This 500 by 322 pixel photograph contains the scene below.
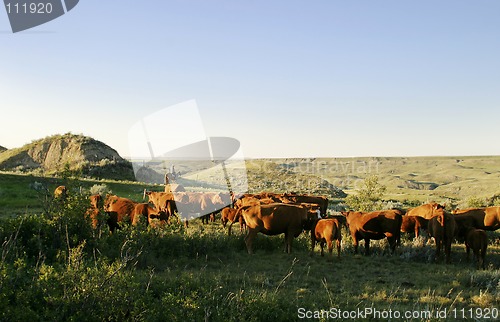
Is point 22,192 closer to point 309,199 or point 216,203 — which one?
point 216,203

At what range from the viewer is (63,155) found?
49594 millimetres

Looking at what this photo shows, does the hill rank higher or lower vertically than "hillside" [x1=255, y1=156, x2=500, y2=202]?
higher

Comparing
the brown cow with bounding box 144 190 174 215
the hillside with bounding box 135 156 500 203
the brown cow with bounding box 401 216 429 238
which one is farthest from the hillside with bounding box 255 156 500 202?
the brown cow with bounding box 401 216 429 238

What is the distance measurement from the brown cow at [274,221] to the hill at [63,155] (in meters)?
35.6

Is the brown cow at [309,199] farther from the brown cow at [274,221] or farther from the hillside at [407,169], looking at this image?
the hillside at [407,169]

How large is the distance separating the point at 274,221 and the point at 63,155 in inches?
1811

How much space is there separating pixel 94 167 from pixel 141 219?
122 feet

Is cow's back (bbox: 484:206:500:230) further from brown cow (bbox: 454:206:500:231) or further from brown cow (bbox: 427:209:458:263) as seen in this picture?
brown cow (bbox: 427:209:458:263)

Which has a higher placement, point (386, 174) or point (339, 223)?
point (339, 223)

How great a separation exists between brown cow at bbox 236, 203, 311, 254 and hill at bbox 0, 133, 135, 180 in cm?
3564

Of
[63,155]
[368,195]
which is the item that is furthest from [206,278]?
[63,155]

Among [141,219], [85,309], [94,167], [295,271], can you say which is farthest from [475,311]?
[94,167]

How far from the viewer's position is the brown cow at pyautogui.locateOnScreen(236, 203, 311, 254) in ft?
38.2

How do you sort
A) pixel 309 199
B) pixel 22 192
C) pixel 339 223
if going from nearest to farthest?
pixel 339 223 < pixel 309 199 < pixel 22 192
